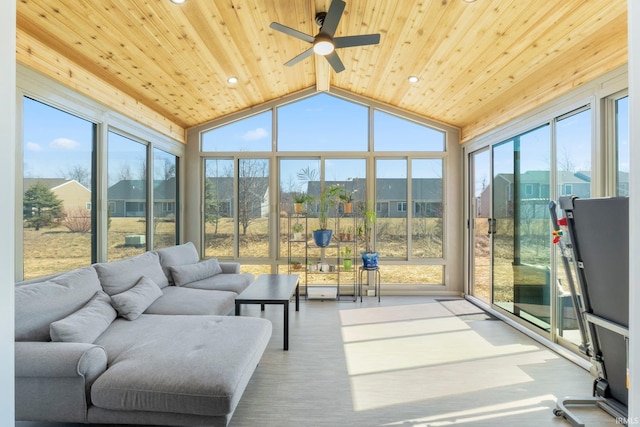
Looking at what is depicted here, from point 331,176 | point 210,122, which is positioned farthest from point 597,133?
point 210,122

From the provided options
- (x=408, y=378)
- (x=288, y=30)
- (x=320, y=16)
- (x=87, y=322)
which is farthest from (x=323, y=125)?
(x=87, y=322)

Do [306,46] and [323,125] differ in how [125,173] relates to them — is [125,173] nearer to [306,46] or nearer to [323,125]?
[306,46]

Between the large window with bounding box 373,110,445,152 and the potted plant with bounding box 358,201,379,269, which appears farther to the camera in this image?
the large window with bounding box 373,110,445,152

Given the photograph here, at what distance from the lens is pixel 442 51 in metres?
3.67

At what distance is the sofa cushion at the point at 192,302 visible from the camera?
10.8ft

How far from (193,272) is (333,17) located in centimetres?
327

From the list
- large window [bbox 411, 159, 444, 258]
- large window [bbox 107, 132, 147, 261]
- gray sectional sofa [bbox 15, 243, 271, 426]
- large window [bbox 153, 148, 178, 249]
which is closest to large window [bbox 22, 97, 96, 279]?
large window [bbox 107, 132, 147, 261]

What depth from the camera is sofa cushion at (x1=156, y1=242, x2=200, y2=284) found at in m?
4.35

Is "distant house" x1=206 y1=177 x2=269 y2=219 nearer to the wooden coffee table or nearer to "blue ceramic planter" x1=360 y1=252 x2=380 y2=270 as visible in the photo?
the wooden coffee table

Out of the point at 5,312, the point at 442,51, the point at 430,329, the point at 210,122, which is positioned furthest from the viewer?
the point at 210,122

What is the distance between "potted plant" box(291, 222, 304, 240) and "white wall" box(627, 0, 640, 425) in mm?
5363

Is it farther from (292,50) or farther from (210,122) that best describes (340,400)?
(210,122)

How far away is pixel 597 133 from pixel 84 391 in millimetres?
4103

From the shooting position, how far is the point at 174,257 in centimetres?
452
